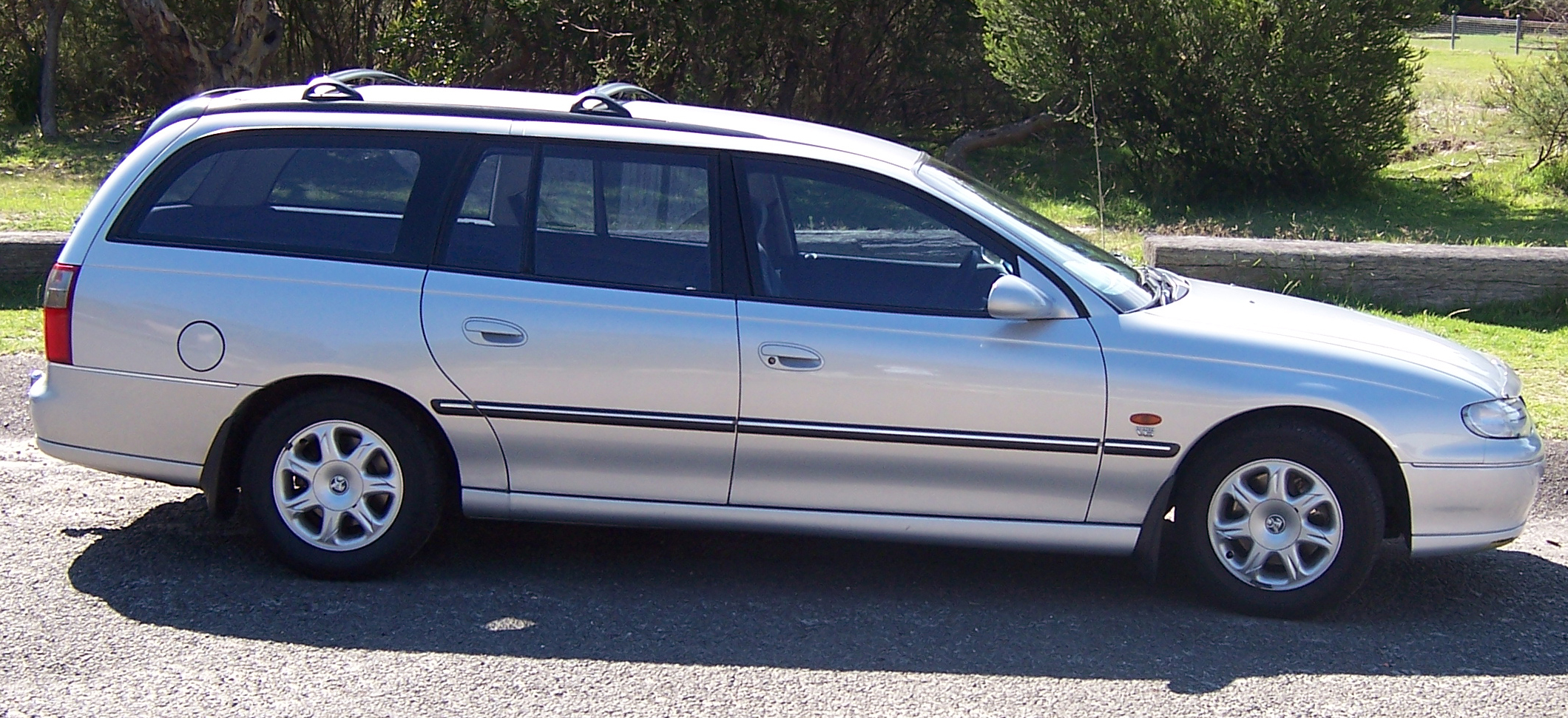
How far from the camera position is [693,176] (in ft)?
16.0

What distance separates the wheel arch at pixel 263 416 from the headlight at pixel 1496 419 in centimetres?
329

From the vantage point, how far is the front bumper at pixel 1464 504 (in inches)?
183

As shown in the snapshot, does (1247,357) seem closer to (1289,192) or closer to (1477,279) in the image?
(1477,279)

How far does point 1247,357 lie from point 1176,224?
29.1 feet

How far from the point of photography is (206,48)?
55.1 ft

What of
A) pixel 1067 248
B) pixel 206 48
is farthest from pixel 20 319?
pixel 206 48

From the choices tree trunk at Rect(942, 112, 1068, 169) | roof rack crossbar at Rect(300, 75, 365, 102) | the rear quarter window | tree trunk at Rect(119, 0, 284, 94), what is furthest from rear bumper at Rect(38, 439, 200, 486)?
tree trunk at Rect(119, 0, 284, 94)

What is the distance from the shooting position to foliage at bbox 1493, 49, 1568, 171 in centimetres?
1498

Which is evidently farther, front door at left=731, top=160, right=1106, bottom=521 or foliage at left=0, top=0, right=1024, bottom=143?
foliage at left=0, top=0, right=1024, bottom=143

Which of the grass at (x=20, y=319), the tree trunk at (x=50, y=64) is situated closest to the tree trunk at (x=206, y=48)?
the tree trunk at (x=50, y=64)

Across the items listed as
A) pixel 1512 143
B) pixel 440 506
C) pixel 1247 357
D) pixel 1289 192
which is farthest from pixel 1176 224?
pixel 440 506

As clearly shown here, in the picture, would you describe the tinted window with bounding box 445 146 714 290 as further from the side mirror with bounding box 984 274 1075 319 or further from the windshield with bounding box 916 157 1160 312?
the side mirror with bounding box 984 274 1075 319

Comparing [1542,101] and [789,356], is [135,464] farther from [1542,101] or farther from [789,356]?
[1542,101]

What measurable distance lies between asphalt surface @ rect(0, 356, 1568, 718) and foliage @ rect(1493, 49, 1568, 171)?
11122 mm
